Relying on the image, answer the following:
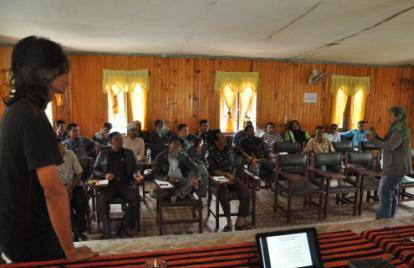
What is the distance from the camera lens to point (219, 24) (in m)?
3.87

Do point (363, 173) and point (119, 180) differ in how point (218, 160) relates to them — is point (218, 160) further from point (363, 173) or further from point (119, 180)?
point (363, 173)

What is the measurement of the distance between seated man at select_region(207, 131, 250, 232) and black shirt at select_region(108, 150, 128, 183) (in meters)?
1.11

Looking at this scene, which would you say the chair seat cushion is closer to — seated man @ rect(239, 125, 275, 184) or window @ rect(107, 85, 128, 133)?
seated man @ rect(239, 125, 275, 184)

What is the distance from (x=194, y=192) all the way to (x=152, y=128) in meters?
3.32

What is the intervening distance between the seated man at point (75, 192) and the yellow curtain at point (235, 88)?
4.06m

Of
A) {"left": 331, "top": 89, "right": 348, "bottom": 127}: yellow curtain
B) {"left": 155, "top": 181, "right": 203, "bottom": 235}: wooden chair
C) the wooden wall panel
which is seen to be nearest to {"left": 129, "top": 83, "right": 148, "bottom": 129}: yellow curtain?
the wooden wall panel

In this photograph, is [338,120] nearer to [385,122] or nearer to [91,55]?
[385,122]

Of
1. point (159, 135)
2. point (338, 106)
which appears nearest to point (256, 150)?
point (159, 135)

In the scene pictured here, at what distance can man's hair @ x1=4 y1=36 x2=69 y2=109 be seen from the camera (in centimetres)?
93

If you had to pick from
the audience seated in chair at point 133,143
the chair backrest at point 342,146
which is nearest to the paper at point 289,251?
the audience seated in chair at point 133,143

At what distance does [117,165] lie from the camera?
3553mm

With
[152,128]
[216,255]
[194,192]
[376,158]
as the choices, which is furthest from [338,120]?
[216,255]

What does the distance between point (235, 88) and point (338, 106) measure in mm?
2792

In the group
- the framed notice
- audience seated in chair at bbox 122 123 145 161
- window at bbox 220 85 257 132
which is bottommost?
audience seated in chair at bbox 122 123 145 161
